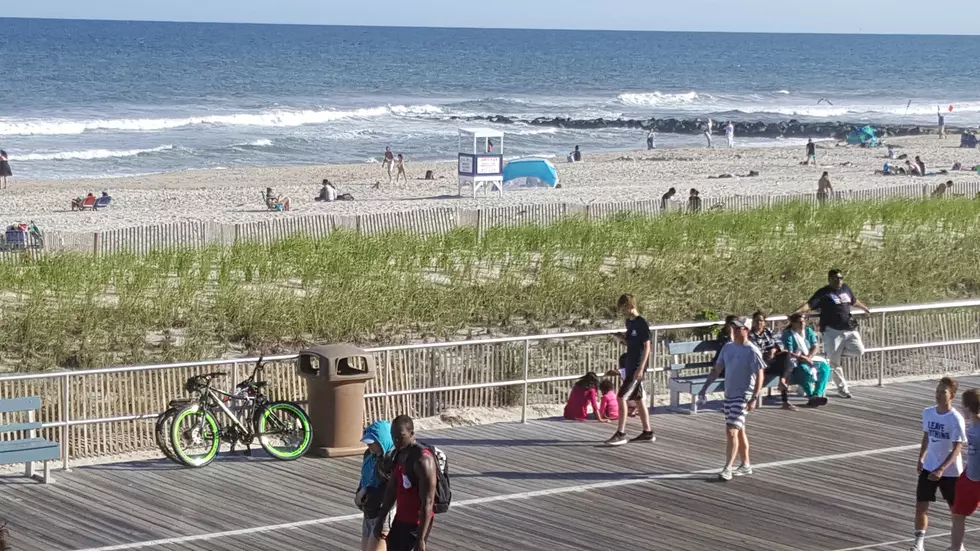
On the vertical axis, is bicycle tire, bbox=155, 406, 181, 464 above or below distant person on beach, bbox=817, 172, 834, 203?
below

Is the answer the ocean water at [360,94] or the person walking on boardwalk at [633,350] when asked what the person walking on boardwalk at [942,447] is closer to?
the person walking on boardwalk at [633,350]

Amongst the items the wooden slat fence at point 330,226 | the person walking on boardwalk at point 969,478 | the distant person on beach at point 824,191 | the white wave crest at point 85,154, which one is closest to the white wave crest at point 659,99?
the white wave crest at point 85,154

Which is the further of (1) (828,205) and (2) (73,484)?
(1) (828,205)

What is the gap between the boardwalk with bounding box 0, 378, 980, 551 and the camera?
1030cm

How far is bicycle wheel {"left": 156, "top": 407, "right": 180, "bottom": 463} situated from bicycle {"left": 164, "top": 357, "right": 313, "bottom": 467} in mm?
47

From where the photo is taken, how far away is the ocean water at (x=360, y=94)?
206ft

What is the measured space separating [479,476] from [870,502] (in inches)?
129

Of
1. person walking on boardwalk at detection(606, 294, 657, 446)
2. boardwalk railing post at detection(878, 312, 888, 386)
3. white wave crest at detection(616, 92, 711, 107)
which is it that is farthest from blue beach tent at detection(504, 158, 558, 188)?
white wave crest at detection(616, 92, 711, 107)

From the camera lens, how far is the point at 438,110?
89.4 m

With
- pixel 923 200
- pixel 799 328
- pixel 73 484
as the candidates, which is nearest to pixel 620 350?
pixel 799 328

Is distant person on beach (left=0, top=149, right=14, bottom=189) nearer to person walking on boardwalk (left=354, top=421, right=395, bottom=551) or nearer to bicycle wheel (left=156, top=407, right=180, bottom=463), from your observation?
bicycle wheel (left=156, top=407, right=180, bottom=463)

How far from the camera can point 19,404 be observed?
11.2 meters

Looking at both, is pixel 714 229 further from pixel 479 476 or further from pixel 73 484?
pixel 73 484

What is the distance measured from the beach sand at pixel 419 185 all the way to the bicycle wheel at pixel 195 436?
20.9 meters
